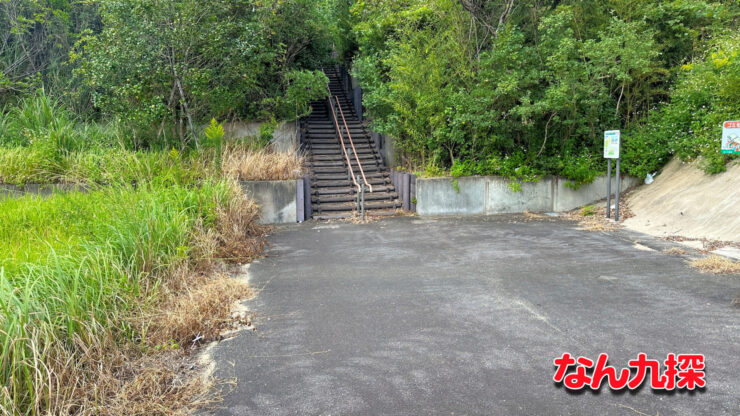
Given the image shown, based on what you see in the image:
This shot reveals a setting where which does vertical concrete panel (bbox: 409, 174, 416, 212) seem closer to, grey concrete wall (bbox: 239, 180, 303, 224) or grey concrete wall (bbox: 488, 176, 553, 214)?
grey concrete wall (bbox: 488, 176, 553, 214)

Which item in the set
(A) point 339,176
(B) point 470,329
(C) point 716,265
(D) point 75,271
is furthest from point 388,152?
(D) point 75,271

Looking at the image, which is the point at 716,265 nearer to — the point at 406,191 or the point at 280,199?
the point at 406,191

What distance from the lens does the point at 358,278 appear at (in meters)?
6.21

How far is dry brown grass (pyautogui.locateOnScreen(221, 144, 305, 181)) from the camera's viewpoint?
1077cm

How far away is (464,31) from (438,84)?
1714 millimetres

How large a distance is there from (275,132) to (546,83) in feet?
25.5

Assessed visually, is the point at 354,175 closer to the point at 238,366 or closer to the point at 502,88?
the point at 502,88

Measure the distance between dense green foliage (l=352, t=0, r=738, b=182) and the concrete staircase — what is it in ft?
4.25

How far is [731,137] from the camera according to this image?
23.7ft

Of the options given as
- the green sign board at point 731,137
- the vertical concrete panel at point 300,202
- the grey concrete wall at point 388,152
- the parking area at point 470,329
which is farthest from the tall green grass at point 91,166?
the green sign board at point 731,137

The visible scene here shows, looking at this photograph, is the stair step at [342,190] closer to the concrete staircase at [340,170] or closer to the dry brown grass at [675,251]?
the concrete staircase at [340,170]

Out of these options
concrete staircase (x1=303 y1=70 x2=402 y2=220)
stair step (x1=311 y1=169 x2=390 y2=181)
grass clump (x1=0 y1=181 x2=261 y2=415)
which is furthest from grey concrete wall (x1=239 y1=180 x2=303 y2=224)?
grass clump (x1=0 y1=181 x2=261 y2=415)

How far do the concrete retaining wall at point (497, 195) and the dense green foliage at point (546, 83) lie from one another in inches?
11.4

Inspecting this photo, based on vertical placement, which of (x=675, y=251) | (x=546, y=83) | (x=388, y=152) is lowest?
(x=675, y=251)
